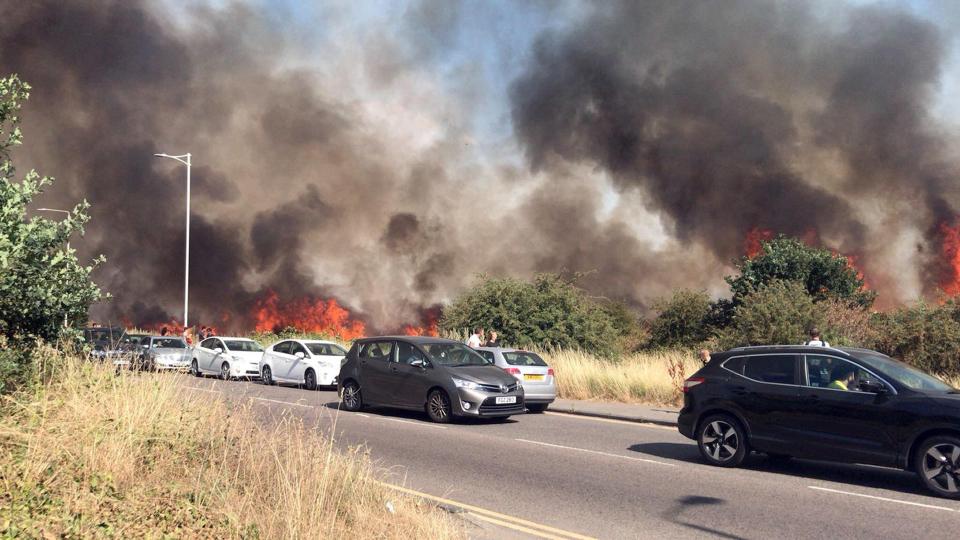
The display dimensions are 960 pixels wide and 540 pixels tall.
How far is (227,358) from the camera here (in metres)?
25.3

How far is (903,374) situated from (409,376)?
8.33 metres

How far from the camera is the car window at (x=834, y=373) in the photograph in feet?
30.7

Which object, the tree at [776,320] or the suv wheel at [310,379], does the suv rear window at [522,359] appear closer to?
the tree at [776,320]

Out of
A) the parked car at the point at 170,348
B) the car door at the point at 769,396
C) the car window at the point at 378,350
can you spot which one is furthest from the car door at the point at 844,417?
the parked car at the point at 170,348

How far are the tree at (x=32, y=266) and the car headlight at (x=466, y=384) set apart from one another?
21.1 ft

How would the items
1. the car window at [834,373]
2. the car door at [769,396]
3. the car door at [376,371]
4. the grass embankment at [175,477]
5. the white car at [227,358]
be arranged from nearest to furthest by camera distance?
the grass embankment at [175,477], the car window at [834,373], the car door at [769,396], the car door at [376,371], the white car at [227,358]

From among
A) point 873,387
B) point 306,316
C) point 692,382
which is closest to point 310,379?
point 692,382

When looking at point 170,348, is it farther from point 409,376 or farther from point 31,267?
point 31,267

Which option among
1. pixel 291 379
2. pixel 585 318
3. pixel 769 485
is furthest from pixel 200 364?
pixel 769 485

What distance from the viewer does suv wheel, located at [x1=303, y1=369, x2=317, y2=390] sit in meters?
21.8

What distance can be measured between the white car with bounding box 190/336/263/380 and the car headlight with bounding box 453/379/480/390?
12268 mm

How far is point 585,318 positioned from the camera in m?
27.3

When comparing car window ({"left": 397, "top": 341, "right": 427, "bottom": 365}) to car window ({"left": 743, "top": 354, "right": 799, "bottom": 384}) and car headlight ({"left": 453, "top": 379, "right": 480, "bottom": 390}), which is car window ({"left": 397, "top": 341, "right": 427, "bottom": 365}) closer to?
car headlight ({"left": 453, "top": 379, "right": 480, "bottom": 390})

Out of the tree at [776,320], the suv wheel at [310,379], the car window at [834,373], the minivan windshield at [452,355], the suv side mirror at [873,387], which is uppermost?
the tree at [776,320]
